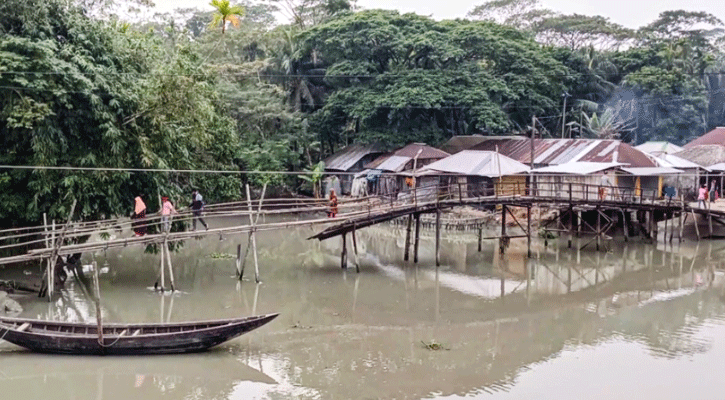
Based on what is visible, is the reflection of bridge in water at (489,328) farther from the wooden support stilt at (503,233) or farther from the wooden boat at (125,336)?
the wooden support stilt at (503,233)

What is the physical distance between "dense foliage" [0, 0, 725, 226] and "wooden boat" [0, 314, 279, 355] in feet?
15.6

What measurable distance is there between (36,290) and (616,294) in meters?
14.7

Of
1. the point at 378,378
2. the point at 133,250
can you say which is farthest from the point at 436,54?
the point at 378,378

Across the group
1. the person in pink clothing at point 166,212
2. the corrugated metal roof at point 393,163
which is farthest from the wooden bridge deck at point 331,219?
the corrugated metal roof at point 393,163

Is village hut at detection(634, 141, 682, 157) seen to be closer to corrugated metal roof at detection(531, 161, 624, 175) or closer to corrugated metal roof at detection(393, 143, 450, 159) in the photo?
corrugated metal roof at detection(531, 161, 624, 175)

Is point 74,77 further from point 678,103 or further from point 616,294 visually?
point 678,103

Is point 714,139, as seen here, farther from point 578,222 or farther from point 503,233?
point 503,233

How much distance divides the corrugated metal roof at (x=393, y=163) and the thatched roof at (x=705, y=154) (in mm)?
13212

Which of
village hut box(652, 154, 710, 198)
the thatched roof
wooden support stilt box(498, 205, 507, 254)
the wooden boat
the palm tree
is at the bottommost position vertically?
the wooden boat

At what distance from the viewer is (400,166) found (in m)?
32.2

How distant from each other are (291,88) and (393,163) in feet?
28.1

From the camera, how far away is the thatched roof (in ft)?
106

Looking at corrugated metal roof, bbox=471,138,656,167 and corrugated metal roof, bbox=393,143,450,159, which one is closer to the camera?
corrugated metal roof, bbox=471,138,656,167

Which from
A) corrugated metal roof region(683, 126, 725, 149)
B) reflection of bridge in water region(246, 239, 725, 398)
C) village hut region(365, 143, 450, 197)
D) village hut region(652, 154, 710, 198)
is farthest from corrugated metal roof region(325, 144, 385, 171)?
corrugated metal roof region(683, 126, 725, 149)
